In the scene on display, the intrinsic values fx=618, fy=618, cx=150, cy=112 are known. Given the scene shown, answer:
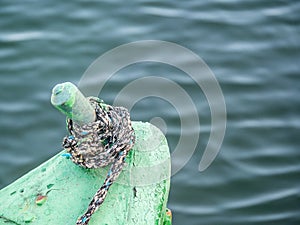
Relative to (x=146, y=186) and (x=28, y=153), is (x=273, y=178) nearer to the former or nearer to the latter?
(x=28, y=153)

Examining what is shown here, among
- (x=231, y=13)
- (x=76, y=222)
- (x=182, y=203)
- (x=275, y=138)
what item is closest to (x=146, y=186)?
(x=76, y=222)

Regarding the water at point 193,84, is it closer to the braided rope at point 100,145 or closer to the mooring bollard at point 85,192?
the mooring bollard at point 85,192

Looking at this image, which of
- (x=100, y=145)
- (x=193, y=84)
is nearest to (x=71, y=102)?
(x=100, y=145)

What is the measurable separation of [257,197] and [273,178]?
0.20m

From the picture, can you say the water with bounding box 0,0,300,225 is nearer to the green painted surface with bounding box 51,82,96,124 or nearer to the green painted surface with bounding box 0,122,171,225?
the green painted surface with bounding box 0,122,171,225

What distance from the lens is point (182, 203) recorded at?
3936mm

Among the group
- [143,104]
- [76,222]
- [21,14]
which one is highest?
[21,14]

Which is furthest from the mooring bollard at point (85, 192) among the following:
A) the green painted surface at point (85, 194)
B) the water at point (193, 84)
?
the water at point (193, 84)

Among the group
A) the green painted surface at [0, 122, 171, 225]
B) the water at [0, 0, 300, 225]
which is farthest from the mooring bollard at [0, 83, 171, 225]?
the water at [0, 0, 300, 225]

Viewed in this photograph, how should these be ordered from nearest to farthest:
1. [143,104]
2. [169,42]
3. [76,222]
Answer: [76,222]
[143,104]
[169,42]

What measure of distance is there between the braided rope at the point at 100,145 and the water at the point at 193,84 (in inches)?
73.8

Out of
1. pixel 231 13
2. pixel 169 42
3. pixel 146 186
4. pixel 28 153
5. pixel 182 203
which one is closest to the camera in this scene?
pixel 146 186

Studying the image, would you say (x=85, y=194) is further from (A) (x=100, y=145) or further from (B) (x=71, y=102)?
(B) (x=71, y=102)

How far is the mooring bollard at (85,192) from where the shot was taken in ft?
6.45
